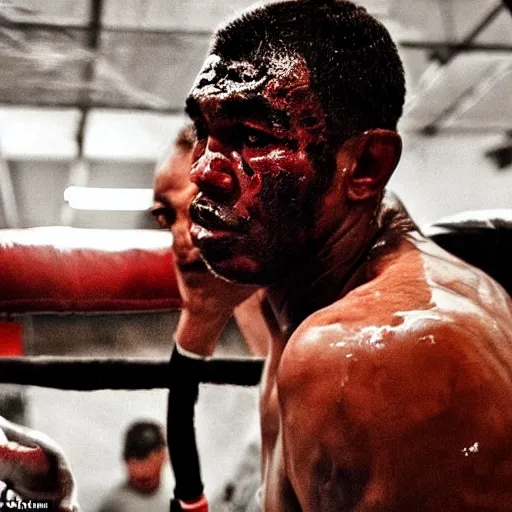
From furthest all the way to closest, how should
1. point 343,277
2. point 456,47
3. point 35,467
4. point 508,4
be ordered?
point 456,47
point 508,4
point 35,467
point 343,277

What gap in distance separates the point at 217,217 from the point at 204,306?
0.32m

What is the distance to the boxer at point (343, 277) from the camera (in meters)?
0.54

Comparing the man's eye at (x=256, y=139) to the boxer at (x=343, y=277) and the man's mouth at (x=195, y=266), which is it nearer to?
the boxer at (x=343, y=277)

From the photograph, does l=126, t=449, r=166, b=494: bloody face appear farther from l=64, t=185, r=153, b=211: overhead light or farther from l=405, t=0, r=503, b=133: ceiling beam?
l=405, t=0, r=503, b=133: ceiling beam

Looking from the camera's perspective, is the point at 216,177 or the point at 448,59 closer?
the point at 216,177

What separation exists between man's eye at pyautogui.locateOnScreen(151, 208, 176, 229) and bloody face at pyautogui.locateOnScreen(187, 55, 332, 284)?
241 mm

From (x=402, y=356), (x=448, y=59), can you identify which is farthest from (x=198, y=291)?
(x=448, y=59)

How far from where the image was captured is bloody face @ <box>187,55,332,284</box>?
0.67 meters

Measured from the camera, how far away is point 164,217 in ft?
3.14

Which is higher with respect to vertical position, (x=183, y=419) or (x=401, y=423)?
(x=401, y=423)

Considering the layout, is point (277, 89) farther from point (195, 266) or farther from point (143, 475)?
point (143, 475)

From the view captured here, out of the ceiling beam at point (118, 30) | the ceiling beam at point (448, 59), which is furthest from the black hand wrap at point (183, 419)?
the ceiling beam at point (448, 59)

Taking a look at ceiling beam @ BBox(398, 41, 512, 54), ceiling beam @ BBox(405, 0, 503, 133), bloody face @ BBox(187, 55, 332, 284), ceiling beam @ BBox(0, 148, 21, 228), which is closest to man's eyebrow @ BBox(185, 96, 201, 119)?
bloody face @ BBox(187, 55, 332, 284)

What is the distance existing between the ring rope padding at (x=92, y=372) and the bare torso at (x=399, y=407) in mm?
406
